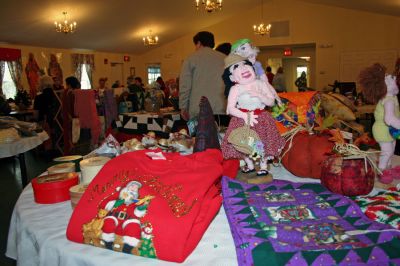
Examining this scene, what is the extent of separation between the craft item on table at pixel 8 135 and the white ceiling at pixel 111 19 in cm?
529

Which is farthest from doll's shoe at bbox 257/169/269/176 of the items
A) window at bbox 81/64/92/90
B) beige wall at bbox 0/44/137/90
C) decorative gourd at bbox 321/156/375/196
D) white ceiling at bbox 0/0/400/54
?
window at bbox 81/64/92/90

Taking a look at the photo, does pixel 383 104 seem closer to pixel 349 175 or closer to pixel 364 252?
pixel 349 175

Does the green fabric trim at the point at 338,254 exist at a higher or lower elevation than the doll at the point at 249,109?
lower

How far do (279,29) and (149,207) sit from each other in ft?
37.5

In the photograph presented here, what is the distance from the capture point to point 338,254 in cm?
64

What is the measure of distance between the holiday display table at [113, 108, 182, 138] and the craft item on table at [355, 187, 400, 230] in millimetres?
2562

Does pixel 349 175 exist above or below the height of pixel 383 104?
below

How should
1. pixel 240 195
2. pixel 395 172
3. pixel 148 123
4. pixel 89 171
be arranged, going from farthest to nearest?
pixel 148 123, pixel 395 172, pixel 89 171, pixel 240 195

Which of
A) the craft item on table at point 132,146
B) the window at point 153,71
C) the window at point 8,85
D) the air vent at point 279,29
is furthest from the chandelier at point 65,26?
the craft item on table at point 132,146

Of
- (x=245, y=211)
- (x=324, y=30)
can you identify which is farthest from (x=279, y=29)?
(x=245, y=211)

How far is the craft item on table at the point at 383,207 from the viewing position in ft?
2.61

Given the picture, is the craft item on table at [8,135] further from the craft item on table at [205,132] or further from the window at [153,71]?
the window at [153,71]

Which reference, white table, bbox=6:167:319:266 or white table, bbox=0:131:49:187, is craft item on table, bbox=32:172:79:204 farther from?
white table, bbox=0:131:49:187

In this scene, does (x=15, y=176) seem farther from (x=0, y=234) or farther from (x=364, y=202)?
(x=364, y=202)
